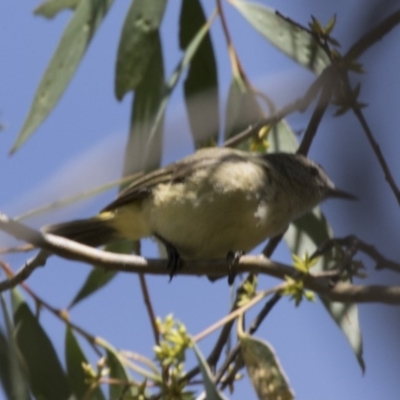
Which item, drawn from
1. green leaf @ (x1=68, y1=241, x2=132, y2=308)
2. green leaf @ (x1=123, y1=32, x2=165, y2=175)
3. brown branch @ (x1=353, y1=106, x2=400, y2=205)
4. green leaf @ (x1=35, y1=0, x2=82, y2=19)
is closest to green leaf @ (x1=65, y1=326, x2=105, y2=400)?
green leaf @ (x1=68, y1=241, x2=132, y2=308)

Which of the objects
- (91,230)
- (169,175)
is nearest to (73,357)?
(91,230)

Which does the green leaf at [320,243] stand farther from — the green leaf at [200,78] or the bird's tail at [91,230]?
the bird's tail at [91,230]

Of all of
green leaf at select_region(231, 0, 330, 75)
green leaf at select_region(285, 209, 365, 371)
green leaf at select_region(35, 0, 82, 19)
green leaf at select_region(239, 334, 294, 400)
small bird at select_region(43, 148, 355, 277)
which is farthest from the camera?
green leaf at select_region(35, 0, 82, 19)

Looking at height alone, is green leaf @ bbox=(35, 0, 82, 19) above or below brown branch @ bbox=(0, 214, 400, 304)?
above

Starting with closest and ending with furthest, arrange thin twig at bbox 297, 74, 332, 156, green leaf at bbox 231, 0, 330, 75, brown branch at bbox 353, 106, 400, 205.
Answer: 1. brown branch at bbox 353, 106, 400, 205
2. thin twig at bbox 297, 74, 332, 156
3. green leaf at bbox 231, 0, 330, 75

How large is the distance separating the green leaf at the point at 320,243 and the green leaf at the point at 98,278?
2.10 ft

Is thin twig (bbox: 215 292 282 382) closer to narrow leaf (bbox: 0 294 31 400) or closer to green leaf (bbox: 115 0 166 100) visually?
narrow leaf (bbox: 0 294 31 400)

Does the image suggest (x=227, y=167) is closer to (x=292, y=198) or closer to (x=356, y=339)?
(x=292, y=198)

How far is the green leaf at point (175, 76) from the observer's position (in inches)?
125

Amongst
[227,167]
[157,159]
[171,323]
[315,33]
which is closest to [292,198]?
[227,167]

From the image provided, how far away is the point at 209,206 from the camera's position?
293 cm

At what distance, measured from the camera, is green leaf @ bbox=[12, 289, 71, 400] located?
9.68ft

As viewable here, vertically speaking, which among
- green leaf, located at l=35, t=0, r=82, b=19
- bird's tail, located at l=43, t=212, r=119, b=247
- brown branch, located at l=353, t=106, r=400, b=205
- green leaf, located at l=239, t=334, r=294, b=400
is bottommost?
green leaf, located at l=239, t=334, r=294, b=400

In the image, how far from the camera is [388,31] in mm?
1961
